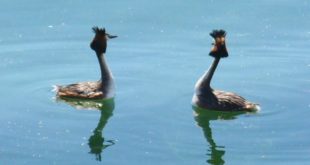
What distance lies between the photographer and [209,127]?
12.6m

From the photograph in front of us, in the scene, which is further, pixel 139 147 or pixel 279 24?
pixel 279 24

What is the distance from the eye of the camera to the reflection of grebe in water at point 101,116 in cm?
1202

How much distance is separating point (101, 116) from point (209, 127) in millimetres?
1467

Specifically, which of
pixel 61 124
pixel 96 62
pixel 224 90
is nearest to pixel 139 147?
pixel 61 124

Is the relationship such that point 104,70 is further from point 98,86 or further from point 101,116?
point 101,116

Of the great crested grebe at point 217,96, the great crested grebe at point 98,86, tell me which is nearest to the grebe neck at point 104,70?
the great crested grebe at point 98,86

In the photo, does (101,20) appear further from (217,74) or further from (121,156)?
→ (121,156)

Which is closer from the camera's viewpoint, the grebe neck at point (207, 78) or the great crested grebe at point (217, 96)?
the great crested grebe at point (217, 96)

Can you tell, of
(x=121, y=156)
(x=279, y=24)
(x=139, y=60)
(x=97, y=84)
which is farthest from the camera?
(x=279, y=24)

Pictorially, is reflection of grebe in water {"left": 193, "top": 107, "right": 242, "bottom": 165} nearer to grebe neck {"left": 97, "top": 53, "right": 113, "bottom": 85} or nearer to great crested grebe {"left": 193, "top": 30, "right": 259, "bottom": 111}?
great crested grebe {"left": 193, "top": 30, "right": 259, "bottom": 111}

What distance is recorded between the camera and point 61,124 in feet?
41.2

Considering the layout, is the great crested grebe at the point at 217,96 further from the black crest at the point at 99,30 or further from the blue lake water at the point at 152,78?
the black crest at the point at 99,30

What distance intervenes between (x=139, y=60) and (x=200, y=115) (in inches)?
81.3

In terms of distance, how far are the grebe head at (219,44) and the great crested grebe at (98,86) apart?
58.8 inches
